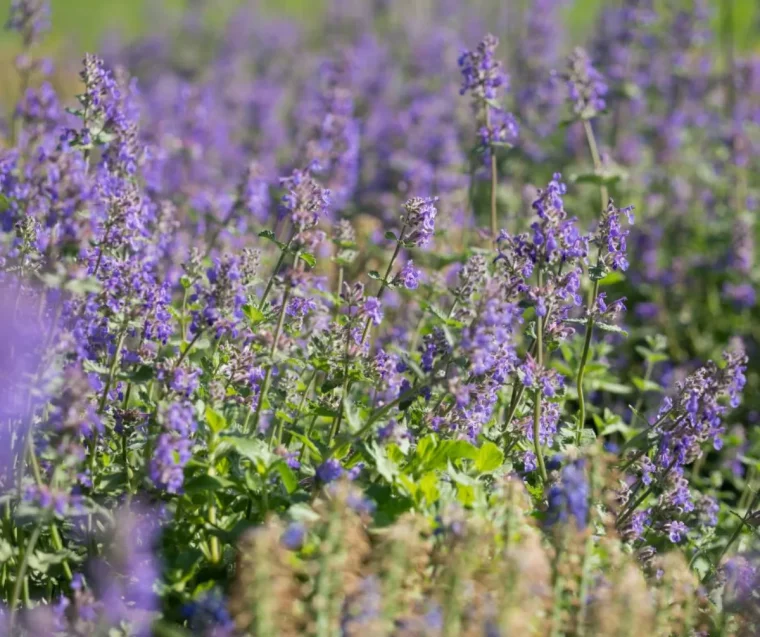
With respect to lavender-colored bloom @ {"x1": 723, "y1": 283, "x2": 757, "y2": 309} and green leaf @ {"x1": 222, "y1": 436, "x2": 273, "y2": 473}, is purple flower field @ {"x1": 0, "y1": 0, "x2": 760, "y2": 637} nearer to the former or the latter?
green leaf @ {"x1": 222, "y1": 436, "x2": 273, "y2": 473}

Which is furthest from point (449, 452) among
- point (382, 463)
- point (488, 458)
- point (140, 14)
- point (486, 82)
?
point (140, 14)

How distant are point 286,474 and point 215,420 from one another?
29 cm

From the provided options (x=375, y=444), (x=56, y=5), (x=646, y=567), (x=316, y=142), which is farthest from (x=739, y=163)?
(x=56, y=5)

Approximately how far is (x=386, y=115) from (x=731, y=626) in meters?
8.99

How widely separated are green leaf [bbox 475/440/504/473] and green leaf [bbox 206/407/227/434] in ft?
2.88

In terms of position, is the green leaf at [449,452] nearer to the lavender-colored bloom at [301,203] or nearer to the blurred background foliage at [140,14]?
the lavender-colored bloom at [301,203]

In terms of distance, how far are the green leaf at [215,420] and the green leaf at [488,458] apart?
0.88 meters

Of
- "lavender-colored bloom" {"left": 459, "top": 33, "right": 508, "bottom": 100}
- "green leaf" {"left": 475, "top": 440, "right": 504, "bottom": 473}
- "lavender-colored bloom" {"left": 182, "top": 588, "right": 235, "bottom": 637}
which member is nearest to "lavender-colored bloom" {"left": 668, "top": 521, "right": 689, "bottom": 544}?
"green leaf" {"left": 475, "top": 440, "right": 504, "bottom": 473}

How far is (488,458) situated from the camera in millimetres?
3480

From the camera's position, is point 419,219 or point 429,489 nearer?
point 429,489

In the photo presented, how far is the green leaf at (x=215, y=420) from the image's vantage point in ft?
10.6

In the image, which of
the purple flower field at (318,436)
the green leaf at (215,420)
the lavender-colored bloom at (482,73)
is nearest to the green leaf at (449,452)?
the purple flower field at (318,436)

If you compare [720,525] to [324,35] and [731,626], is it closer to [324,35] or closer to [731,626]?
[731,626]

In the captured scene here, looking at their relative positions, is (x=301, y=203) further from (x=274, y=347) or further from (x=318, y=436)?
(x=318, y=436)
